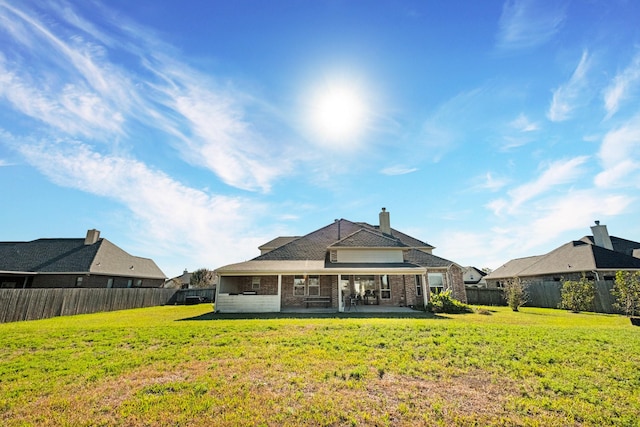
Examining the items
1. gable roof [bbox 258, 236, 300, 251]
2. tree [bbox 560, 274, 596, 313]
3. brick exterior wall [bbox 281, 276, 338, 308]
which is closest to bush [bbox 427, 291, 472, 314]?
brick exterior wall [bbox 281, 276, 338, 308]

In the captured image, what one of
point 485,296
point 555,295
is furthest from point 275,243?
point 555,295

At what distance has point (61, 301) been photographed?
16.5 m

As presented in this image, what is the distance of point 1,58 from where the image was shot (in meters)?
8.62

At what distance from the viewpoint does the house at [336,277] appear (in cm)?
1584

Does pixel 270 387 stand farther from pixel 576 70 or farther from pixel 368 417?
pixel 576 70

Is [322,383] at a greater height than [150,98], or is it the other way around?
[150,98]

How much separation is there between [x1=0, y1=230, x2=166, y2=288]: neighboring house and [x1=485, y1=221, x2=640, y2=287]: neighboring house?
36353 mm

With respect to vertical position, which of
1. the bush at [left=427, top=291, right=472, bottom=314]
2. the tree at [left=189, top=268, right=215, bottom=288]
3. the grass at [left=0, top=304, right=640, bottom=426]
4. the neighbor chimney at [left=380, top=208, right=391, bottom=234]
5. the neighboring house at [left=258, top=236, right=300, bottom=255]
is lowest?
the grass at [left=0, top=304, right=640, bottom=426]

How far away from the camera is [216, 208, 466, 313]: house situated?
52.0 feet

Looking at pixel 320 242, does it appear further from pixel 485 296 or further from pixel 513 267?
pixel 513 267

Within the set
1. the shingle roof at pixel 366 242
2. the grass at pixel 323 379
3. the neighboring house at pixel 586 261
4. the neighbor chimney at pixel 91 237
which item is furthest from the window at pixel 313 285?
the neighbor chimney at pixel 91 237

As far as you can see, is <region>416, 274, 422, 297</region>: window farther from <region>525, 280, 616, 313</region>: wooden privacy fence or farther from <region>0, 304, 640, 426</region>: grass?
<region>0, 304, 640, 426</region>: grass

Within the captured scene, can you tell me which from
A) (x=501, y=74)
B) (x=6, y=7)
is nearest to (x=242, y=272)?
(x=6, y=7)

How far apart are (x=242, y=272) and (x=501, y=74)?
1462 centimetres
